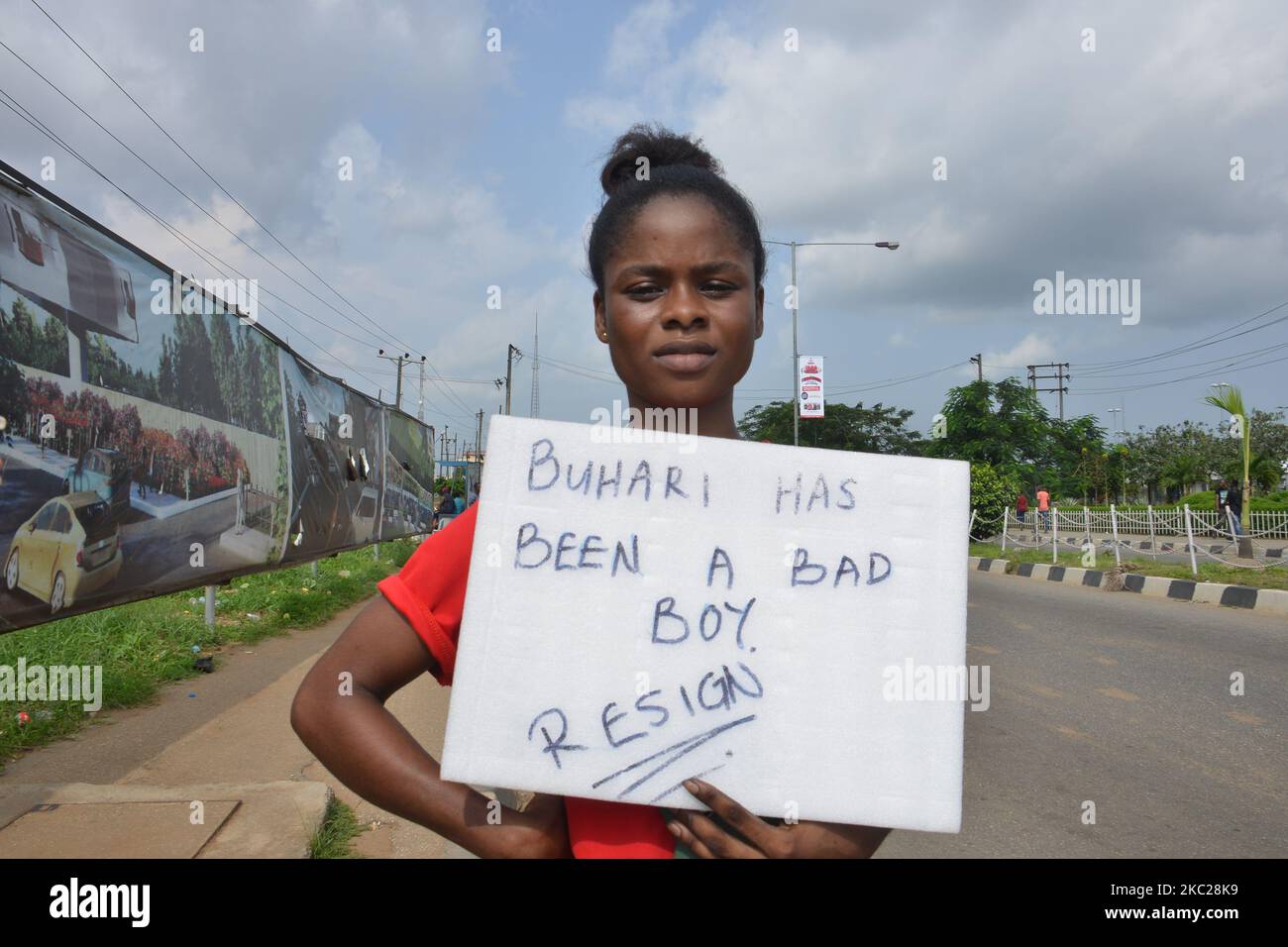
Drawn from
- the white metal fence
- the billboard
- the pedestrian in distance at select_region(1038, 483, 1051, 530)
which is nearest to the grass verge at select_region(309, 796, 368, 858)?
the billboard

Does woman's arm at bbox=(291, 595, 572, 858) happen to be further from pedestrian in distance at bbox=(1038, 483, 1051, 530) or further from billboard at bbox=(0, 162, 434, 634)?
pedestrian in distance at bbox=(1038, 483, 1051, 530)

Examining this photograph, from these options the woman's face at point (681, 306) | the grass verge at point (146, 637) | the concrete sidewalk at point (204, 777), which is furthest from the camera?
the grass verge at point (146, 637)

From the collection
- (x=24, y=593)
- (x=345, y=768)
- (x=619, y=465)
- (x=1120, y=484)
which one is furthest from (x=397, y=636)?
(x=1120, y=484)

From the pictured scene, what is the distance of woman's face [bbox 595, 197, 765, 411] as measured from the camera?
4.31 feet

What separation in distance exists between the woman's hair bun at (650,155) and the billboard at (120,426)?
283cm

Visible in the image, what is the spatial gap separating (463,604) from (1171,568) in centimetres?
1356

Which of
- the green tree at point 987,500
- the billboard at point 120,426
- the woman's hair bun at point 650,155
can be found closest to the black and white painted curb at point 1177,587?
the green tree at point 987,500

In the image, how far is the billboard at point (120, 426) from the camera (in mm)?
3359

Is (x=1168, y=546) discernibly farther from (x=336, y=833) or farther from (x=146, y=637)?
(x=336, y=833)

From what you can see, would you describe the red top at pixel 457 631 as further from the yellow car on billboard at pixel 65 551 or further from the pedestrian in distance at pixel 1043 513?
the pedestrian in distance at pixel 1043 513

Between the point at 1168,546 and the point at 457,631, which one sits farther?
the point at 1168,546

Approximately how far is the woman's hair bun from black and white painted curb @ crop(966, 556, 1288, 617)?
30.9ft

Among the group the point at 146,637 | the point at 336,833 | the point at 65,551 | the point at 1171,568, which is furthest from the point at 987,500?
the point at 65,551

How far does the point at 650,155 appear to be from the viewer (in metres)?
1.61
